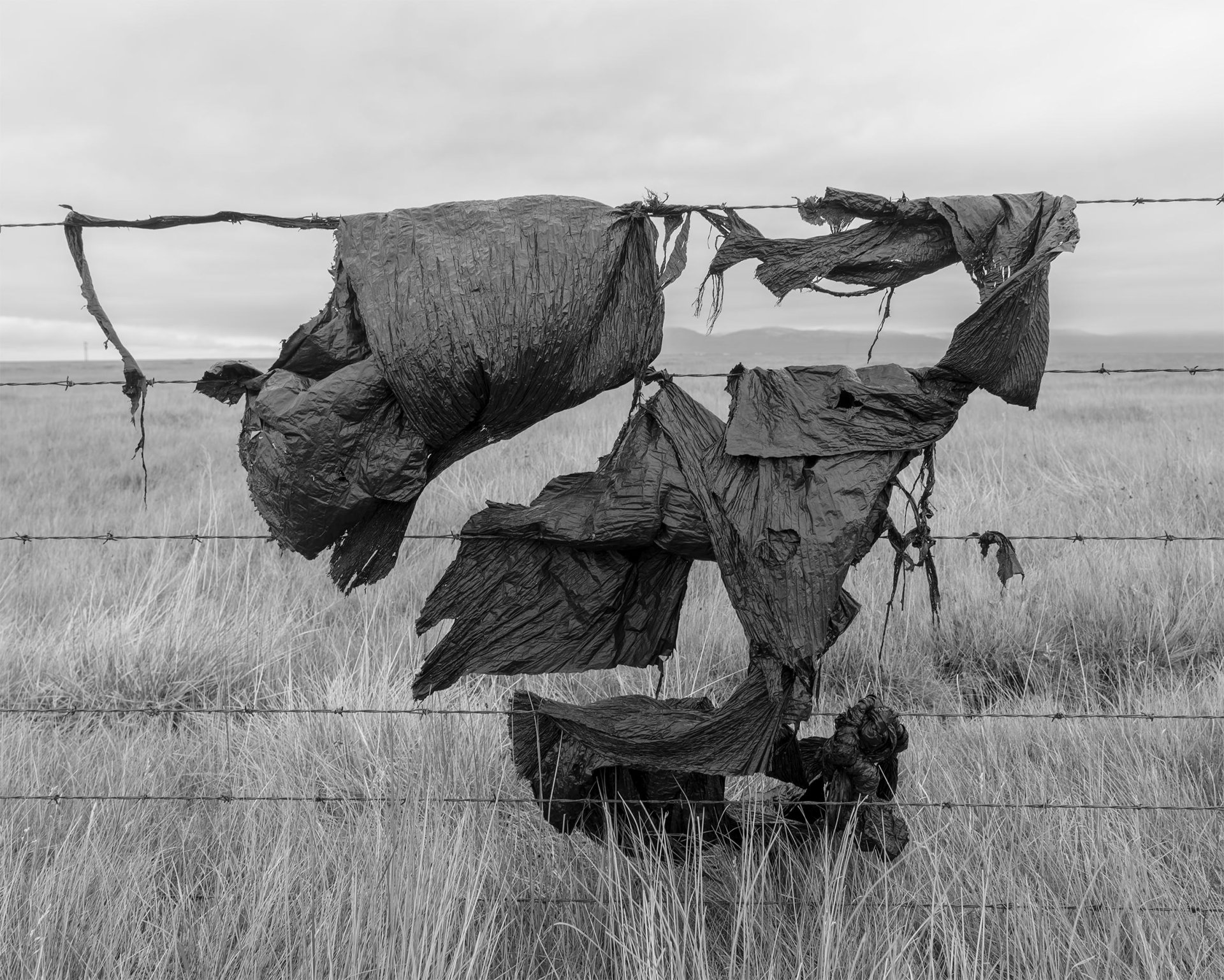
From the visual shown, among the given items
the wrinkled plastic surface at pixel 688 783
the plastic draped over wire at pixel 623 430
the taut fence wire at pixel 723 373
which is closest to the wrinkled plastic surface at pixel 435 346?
the plastic draped over wire at pixel 623 430

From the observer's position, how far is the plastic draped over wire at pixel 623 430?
159cm

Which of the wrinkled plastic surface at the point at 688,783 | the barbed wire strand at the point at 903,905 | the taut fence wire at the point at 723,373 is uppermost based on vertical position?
A: the taut fence wire at the point at 723,373

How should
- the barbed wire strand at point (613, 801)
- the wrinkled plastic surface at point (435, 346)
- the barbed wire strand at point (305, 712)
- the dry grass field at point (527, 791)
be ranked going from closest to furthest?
the wrinkled plastic surface at point (435, 346) → the dry grass field at point (527, 791) → the barbed wire strand at point (613, 801) → the barbed wire strand at point (305, 712)

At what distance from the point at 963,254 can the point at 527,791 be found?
179cm

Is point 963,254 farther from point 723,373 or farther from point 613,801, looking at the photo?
point 613,801

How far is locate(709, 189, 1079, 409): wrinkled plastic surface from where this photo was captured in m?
1.60

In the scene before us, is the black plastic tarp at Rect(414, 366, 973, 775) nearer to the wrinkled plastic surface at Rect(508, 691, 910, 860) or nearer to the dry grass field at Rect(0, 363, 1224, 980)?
the wrinkled plastic surface at Rect(508, 691, 910, 860)

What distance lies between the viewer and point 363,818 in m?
2.10

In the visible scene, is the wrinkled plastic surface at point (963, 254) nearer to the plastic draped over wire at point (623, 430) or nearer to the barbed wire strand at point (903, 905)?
the plastic draped over wire at point (623, 430)

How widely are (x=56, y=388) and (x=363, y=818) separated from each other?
25.9 metres

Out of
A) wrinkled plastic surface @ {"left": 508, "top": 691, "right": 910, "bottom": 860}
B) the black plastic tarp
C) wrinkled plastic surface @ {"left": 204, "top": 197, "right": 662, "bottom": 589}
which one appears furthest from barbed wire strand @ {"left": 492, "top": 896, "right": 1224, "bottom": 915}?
wrinkled plastic surface @ {"left": 204, "top": 197, "right": 662, "bottom": 589}

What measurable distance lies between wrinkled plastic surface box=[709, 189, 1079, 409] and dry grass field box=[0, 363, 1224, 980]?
3.53ft

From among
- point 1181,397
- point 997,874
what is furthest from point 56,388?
point 997,874

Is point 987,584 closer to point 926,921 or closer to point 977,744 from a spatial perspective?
point 977,744
